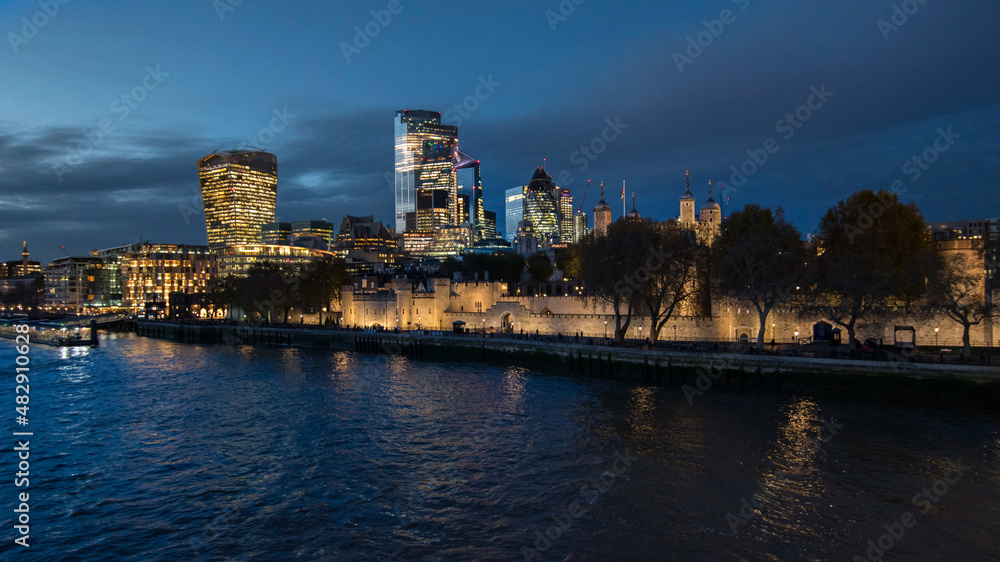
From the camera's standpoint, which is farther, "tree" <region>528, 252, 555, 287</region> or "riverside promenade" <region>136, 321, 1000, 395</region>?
"tree" <region>528, 252, 555, 287</region>

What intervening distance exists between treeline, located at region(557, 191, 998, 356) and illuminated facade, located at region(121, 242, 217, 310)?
119269mm

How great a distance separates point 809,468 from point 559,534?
Result: 9.93 m

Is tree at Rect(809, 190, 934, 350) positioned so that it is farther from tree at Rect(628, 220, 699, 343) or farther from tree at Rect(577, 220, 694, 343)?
tree at Rect(577, 220, 694, 343)

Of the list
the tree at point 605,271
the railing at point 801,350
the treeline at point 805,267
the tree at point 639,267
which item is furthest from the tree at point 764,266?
the tree at point 605,271

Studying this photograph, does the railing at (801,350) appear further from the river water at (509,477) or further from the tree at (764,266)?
the river water at (509,477)

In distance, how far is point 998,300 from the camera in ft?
118

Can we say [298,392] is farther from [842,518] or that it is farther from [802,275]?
[802,275]

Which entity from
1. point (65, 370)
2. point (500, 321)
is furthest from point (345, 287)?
point (65, 370)

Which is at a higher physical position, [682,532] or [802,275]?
[802,275]

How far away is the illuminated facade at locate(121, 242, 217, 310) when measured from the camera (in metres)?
141

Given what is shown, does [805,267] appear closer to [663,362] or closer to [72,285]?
[663,362]

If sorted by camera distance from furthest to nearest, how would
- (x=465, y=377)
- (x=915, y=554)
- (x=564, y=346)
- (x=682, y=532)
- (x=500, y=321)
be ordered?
(x=500, y=321) → (x=564, y=346) → (x=465, y=377) → (x=682, y=532) → (x=915, y=554)

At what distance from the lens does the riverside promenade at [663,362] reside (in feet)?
97.3

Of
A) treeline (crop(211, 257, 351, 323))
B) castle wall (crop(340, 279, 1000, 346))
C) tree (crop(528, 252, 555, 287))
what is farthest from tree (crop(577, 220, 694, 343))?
tree (crop(528, 252, 555, 287))
